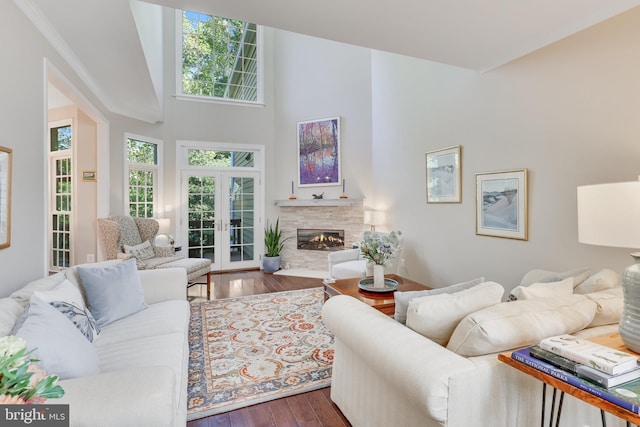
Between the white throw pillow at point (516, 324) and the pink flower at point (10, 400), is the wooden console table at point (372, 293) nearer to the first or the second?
the white throw pillow at point (516, 324)

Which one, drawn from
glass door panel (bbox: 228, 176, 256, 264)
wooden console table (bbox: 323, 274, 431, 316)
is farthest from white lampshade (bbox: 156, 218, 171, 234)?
wooden console table (bbox: 323, 274, 431, 316)

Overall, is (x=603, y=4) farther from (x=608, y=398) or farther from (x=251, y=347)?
(x=251, y=347)

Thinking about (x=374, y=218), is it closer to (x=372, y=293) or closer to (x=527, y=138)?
(x=372, y=293)

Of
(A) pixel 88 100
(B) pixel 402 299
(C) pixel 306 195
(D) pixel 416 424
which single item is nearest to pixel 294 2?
(B) pixel 402 299

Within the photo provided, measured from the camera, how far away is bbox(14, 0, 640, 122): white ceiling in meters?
2.04

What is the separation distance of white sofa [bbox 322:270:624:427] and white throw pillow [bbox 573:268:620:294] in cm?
8

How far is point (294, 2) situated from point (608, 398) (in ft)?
7.91

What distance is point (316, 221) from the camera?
5.96 metres

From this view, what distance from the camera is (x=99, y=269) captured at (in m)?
2.19

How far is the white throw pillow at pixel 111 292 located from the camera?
6.85 ft

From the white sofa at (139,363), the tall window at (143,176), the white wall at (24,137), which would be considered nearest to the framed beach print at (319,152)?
the tall window at (143,176)

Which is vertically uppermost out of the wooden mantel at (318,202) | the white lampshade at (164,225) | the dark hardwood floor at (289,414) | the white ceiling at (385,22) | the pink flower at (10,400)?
the white ceiling at (385,22)

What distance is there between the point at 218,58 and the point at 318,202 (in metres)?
3.39

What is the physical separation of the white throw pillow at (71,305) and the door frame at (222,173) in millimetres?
3788
